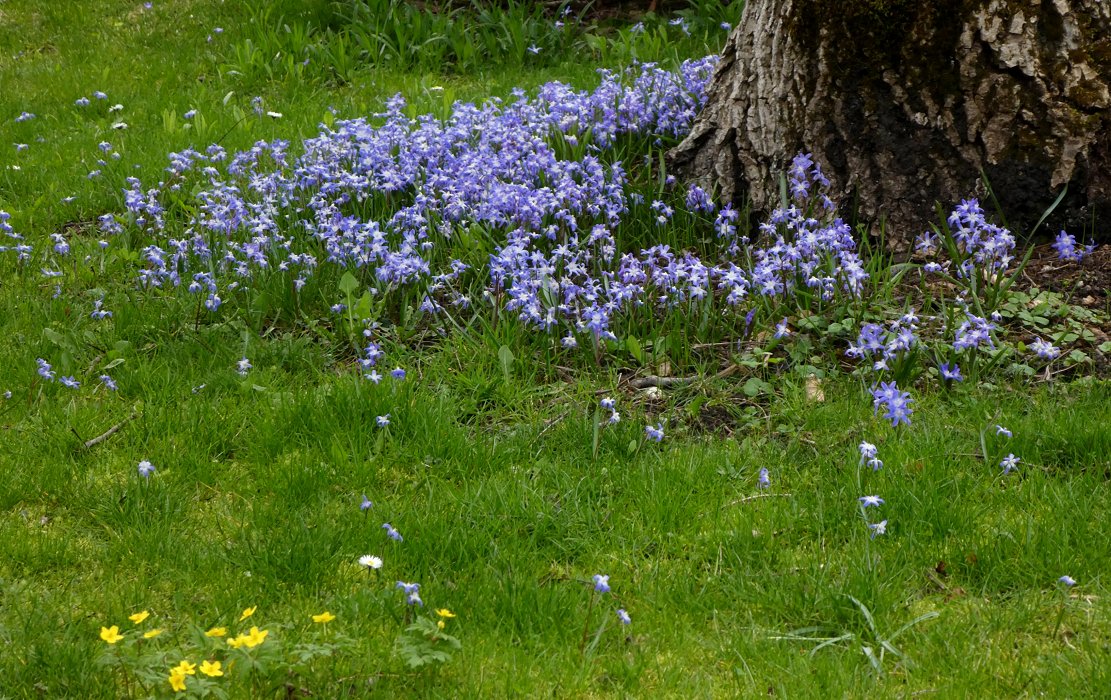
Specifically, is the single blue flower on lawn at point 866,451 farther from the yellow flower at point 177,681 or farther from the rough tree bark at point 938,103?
the yellow flower at point 177,681

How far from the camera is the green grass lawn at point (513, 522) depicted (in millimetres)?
2754

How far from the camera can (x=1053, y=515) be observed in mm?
3246

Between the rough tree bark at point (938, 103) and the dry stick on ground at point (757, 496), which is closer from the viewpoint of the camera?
the dry stick on ground at point (757, 496)

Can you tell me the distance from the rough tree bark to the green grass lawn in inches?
39.6

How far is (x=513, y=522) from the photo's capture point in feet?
11.2

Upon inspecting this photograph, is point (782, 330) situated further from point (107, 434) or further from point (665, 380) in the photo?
point (107, 434)

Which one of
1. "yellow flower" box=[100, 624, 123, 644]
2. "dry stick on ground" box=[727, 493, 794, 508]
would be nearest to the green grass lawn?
"dry stick on ground" box=[727, 493, 794, 508]

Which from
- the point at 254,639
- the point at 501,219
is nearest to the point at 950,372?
the point at 501,219

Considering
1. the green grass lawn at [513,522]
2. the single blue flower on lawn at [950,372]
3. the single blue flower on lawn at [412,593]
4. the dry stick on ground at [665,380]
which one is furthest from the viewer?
the dry stick on ground at [665,380]

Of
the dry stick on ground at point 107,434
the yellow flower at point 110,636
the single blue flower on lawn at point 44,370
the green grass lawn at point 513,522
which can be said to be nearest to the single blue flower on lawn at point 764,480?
the green grass lawn at point 513,522

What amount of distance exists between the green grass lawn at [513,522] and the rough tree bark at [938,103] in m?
1.01

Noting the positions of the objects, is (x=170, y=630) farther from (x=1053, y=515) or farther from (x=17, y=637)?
(x=1053, y=515)

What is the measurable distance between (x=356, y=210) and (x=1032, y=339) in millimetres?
3206

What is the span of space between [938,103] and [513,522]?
275 cm
